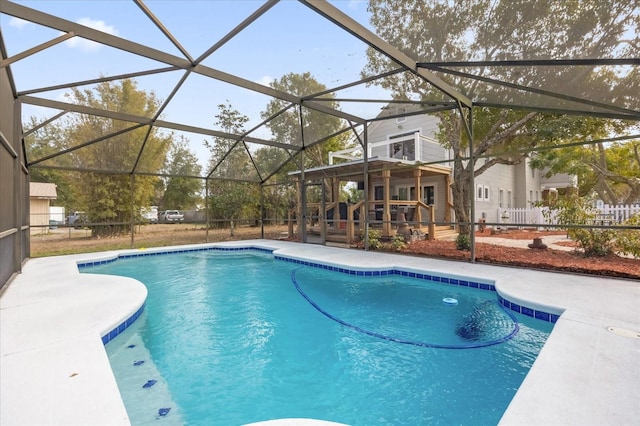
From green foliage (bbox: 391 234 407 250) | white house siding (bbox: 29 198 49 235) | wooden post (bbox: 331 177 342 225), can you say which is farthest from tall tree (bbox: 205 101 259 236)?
white house siding (bbox: 29 198 49 235)

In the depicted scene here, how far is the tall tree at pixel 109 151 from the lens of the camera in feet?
24.5

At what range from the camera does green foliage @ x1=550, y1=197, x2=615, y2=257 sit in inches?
257

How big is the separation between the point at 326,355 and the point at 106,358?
195cm

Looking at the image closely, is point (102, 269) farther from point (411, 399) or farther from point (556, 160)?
point (556, 160)

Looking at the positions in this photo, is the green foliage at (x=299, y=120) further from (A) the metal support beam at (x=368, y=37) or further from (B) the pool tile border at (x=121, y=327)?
(B) the pool tile border at (x=121, y=327)

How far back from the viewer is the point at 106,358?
2479 mm

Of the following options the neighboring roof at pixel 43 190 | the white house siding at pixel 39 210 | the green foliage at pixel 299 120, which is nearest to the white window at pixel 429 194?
the green foliage at pixel 299 120

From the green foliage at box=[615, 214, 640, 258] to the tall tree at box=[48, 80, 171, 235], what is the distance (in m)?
10.9

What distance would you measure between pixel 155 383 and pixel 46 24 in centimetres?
453

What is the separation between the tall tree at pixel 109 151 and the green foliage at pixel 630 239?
10.9m

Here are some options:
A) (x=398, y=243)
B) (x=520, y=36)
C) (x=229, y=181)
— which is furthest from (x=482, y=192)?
(x=520, y=36)

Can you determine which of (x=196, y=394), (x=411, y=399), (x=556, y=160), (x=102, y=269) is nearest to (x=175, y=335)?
(x=196, y=394)

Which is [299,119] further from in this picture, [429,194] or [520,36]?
[429,194]

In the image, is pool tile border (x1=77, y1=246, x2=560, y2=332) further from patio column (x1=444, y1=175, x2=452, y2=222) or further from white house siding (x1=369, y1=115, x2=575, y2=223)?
patio column (x1=444, y1=175, x2=452, y2=222)
